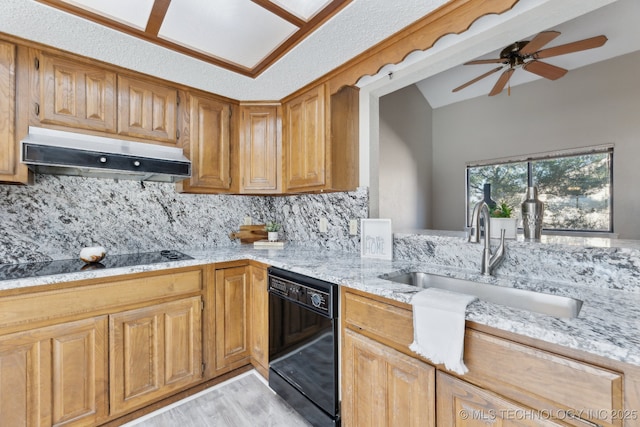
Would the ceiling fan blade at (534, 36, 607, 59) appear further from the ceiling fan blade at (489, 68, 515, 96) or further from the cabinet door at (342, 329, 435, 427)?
the cabinet door at (342, 329, 435, 427)

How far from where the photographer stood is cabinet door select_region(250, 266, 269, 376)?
1.94 meters

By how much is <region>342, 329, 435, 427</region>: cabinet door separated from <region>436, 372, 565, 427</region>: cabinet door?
0.14 feet

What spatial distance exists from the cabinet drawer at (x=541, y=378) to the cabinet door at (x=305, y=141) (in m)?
1.41

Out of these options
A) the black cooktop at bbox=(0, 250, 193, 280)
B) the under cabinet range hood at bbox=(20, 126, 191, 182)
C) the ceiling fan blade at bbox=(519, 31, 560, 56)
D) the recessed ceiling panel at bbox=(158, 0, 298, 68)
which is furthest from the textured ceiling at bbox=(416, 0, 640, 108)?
the black cooktop at bbox=(0, 250, 193, 280)

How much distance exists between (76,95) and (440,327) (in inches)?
94.5

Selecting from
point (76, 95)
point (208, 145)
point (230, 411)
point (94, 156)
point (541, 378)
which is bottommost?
point (230, 411)

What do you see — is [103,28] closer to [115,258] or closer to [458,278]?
[115,258]

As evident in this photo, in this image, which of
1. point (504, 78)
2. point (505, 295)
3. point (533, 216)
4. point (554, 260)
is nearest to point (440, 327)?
point (505, 295)

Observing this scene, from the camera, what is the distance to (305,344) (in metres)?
1.57

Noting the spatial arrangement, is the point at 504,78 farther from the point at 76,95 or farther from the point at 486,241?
the point at 76,95

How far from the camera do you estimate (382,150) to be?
3.45m

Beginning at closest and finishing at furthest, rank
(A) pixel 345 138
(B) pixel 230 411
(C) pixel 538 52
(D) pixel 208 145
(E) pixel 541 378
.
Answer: (E) pixel 541 378 → (B) pixel 230 411 → (A) pixel 345 138 → (D) pixel 208 145 → (C) pixel 538 52

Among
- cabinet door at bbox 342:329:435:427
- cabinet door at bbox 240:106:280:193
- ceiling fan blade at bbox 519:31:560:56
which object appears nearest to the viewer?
cabinet door at bbox 342:329:435:427

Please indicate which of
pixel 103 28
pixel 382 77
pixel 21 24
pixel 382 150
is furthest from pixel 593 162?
pixel 21 24
